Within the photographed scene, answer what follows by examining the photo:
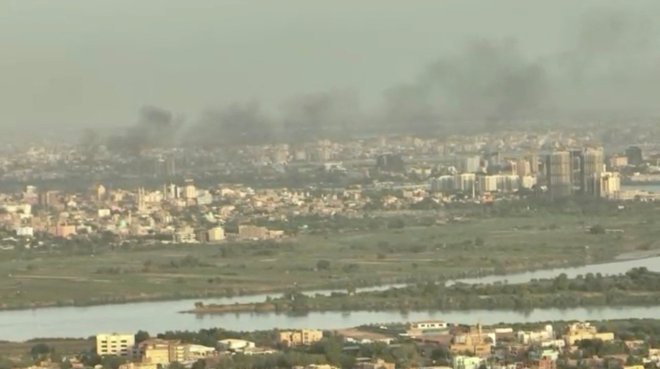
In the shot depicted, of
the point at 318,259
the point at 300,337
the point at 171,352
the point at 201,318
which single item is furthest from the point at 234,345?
the point at 318,259

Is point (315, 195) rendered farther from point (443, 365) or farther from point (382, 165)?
point (443, 365)

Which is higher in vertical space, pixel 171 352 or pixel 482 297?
pixel 482 297

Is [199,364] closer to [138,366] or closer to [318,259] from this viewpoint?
[138,366]

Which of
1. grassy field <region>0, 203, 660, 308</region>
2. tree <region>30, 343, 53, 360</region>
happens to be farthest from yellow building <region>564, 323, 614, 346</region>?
grassy field <region>0, 203, 660, 308</region>

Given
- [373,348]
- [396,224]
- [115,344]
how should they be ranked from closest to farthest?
1. [373,348]
2. [115,344]
3. [396,224]

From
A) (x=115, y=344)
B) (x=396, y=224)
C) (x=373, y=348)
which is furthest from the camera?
(x=396, y=224)

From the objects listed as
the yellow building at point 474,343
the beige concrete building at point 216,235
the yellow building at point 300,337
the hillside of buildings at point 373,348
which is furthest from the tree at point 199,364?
the beige concrete building at point 216,235
